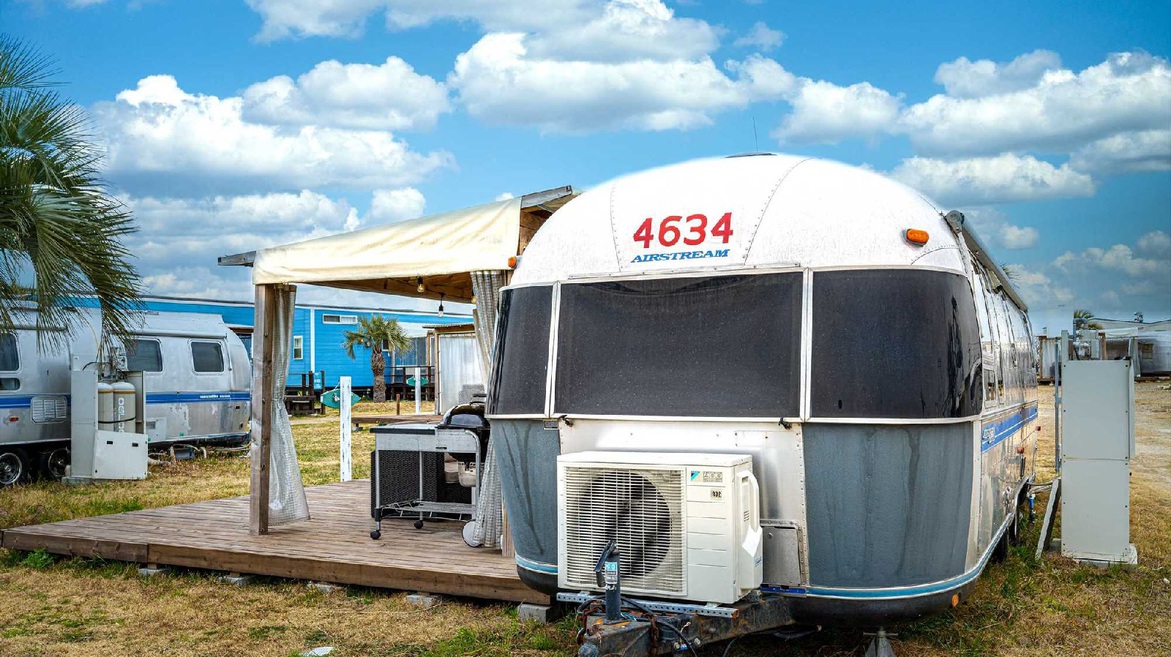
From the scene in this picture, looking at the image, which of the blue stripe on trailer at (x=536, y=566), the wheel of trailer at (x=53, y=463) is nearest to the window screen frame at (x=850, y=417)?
the blue stripe on trailer at (x=536, y=566)

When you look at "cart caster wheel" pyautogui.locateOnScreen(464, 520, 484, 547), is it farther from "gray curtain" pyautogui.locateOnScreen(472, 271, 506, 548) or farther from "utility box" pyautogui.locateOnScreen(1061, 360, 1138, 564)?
"utility box" pyautogui.locateOnScreen(1061, 360, 1138, 564)

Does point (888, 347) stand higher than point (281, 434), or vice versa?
point (888, 347)

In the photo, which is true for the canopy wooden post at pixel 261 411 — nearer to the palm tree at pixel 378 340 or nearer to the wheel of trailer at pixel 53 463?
the wheel of trailer at pixel 53 463

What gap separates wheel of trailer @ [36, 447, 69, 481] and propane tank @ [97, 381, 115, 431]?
0.77 meters

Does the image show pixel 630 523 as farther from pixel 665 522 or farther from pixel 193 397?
pixel 193 397

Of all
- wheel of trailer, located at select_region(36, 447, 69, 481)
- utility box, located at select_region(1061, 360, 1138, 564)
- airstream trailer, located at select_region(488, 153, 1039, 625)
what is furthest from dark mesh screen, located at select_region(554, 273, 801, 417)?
wheel of trailer, located at select_region(36, 447, 69, 481)

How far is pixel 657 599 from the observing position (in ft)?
15.7

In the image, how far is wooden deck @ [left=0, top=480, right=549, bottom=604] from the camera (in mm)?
7375

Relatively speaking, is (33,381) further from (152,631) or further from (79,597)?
(152,631)

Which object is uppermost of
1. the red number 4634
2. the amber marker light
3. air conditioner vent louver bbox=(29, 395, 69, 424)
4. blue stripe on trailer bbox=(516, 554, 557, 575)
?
the red number 4634

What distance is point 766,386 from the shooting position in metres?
5.04

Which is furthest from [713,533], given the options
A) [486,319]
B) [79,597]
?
[79,597]

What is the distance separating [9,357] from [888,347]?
14424mm

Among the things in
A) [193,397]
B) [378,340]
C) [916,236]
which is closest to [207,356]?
[193,397]
